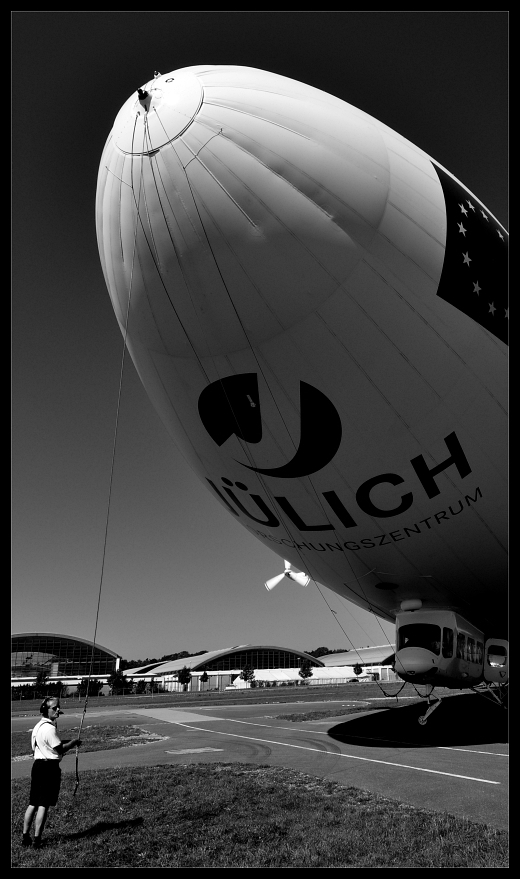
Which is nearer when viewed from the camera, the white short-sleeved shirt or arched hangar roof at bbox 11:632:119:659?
the white short-sleeved shirt

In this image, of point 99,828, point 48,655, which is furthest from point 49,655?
point 99,828

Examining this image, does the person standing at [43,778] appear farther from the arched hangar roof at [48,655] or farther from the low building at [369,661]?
the arched hangar roof at [48,655]

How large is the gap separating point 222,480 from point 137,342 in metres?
3.51

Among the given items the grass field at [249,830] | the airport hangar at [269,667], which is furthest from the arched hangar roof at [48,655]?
the grass field at [249,830]

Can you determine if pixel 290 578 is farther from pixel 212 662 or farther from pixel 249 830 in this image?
pixel 212 662

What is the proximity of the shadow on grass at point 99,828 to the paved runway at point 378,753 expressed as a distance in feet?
14.7

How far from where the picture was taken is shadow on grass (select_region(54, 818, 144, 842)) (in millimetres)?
7996

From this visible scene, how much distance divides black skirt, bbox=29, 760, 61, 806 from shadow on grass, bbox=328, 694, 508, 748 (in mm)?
11421

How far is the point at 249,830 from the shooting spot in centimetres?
816

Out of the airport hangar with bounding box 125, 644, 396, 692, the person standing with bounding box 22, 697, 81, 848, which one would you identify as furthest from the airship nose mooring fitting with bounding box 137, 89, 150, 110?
the airport hangar with bounding box 125, 644, 396, 692

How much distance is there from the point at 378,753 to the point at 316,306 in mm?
12261

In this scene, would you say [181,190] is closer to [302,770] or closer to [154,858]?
[154,858]

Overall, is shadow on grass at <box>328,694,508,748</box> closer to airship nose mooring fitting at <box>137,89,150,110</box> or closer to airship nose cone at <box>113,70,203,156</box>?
airship nose cone at <box>113,70,203,156</box>

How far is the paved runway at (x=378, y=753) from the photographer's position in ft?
33.9
